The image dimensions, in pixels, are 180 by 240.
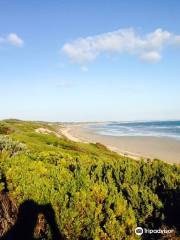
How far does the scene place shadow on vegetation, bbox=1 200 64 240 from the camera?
6668mm

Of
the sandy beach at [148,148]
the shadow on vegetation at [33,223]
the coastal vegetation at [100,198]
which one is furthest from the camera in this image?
the sandy beach at [148,148]

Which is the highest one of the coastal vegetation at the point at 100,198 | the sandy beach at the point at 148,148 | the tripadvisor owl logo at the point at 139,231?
the coastal vegetation at the point at 100,198

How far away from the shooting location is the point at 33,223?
6.89 meters

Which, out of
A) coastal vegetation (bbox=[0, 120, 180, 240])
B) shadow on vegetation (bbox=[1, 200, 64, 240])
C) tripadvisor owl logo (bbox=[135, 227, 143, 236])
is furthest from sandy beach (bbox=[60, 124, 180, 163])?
shadow on vegetation (bbox=[1, 200, 64, 240])

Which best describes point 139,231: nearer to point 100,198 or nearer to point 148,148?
point 100,198

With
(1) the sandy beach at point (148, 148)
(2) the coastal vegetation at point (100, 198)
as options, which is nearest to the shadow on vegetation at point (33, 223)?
(2) the coastal vegetation at point (100, 198)

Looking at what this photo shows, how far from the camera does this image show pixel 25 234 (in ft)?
22.9

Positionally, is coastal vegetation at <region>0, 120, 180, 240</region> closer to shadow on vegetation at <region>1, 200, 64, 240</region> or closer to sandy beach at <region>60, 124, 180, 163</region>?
shadow on vegetation at <region>1, 200, 64, 240</region>

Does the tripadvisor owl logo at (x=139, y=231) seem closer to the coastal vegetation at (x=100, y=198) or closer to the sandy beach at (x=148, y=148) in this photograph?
the coastal vegetation at (x=100, y=198)

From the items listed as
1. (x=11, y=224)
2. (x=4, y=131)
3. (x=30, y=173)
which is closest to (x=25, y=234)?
(x=11, y=224)

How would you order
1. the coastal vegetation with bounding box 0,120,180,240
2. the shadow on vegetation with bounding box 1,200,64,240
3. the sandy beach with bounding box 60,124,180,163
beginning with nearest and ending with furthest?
1. the coastal vegetation with bounding box 0,120,180,240
2. the shadow on vegetation with bounding box 1,200,64,240
3. the sandy beach with bounding box 60,124,180,163

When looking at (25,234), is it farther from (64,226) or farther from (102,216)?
(102,216)

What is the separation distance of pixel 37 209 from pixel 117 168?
8.13ft

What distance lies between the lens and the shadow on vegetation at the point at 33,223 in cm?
667
